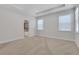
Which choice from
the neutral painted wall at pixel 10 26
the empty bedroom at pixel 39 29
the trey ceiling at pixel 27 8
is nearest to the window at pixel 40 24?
the empty bedroom at pixel 39 29

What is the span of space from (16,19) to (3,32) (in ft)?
1.08

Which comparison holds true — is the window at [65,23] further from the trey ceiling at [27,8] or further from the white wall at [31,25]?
the white wall at [31,25]

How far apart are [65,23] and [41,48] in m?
0.63

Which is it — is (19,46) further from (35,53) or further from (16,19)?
(16,19)

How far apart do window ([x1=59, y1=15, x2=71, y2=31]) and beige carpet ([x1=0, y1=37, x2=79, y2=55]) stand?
0.77 feet

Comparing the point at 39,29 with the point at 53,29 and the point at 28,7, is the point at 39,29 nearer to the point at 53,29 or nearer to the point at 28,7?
the point at 53,29

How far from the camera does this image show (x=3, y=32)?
2.10m

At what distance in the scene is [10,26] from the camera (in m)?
2.15

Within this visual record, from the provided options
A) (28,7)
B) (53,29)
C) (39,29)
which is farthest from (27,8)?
(53,29)

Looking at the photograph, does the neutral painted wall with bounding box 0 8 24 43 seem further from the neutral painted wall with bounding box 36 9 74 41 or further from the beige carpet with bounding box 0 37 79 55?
the neutral painted wall with bounding box 36 9 74 41

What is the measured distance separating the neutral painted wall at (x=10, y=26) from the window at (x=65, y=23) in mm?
720

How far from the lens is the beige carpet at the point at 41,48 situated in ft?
6.84

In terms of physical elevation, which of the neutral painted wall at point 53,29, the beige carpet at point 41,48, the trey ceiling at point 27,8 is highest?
the trey ceiling at point 27,8
